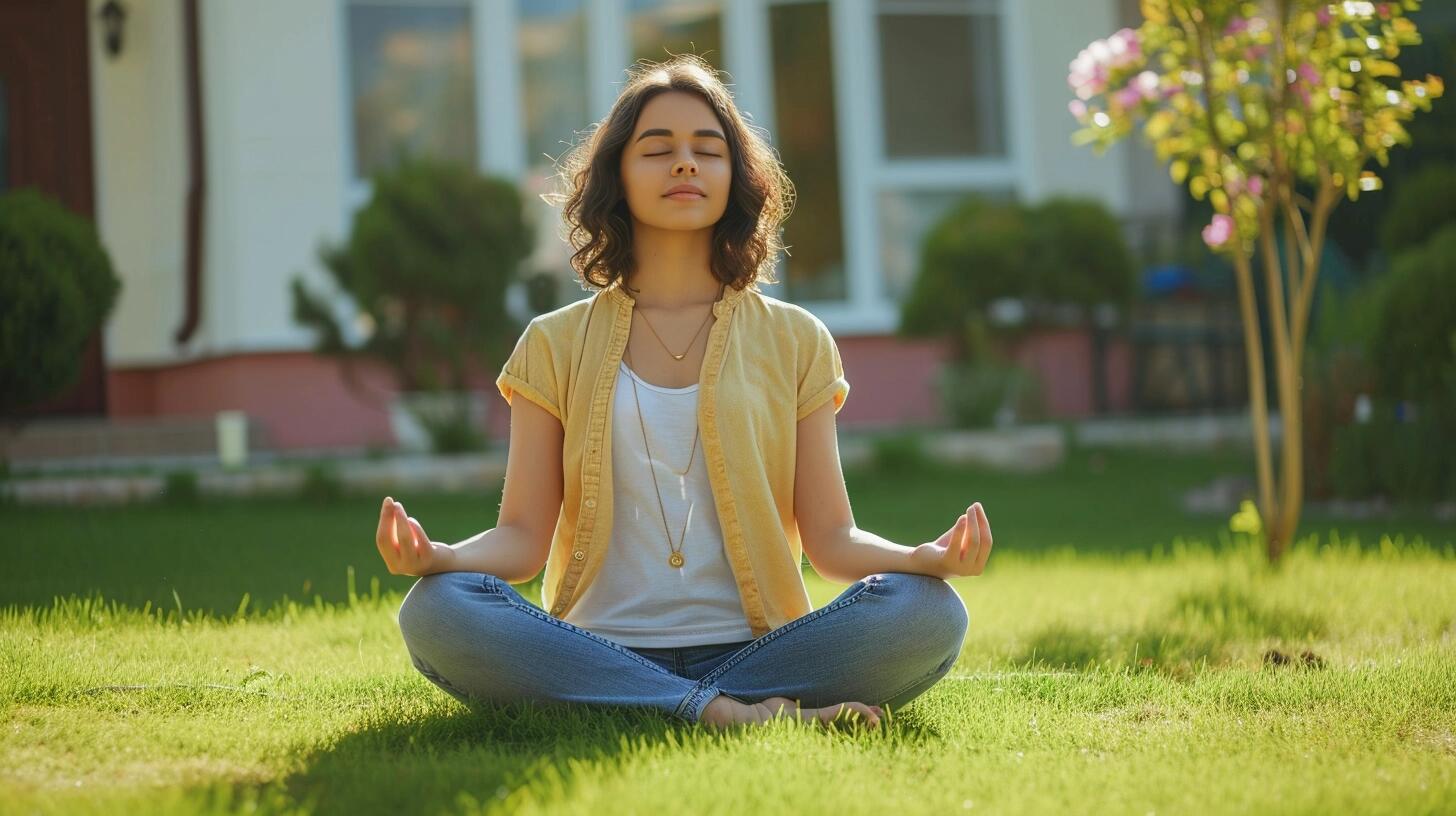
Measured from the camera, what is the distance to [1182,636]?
3.73 m

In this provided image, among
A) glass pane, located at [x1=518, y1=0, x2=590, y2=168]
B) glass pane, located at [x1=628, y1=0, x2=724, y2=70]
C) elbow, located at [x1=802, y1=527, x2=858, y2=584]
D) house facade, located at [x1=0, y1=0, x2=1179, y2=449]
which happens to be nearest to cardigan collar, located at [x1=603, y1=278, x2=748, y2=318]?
elbow, located at [x1=802, y1=527, x2=858, y2=584]

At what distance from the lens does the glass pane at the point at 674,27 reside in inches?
410

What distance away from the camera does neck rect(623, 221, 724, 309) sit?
3.07 metres

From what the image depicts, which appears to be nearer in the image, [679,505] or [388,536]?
[388,536]

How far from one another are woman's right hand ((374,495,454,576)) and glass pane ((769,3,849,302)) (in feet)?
26.2

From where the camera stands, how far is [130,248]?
405 inches

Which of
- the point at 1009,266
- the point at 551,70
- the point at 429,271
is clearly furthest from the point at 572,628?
the point at 551,70

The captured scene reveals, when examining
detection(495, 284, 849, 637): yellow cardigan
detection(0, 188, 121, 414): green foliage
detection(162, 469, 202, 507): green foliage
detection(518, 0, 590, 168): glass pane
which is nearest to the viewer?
detection(495, 284, 849, 637): yellow cardigan

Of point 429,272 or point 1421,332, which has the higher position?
point 429,272

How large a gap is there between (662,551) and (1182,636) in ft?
4.96

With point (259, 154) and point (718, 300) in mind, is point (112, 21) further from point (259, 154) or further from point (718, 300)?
point (718, 300)

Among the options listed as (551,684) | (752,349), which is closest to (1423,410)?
(752,349)

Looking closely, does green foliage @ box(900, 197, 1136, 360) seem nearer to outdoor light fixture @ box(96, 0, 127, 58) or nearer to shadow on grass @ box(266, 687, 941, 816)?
outdoor light fixture @ box(96, 0, 127, 58)

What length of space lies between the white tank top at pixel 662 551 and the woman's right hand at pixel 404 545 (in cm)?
34
